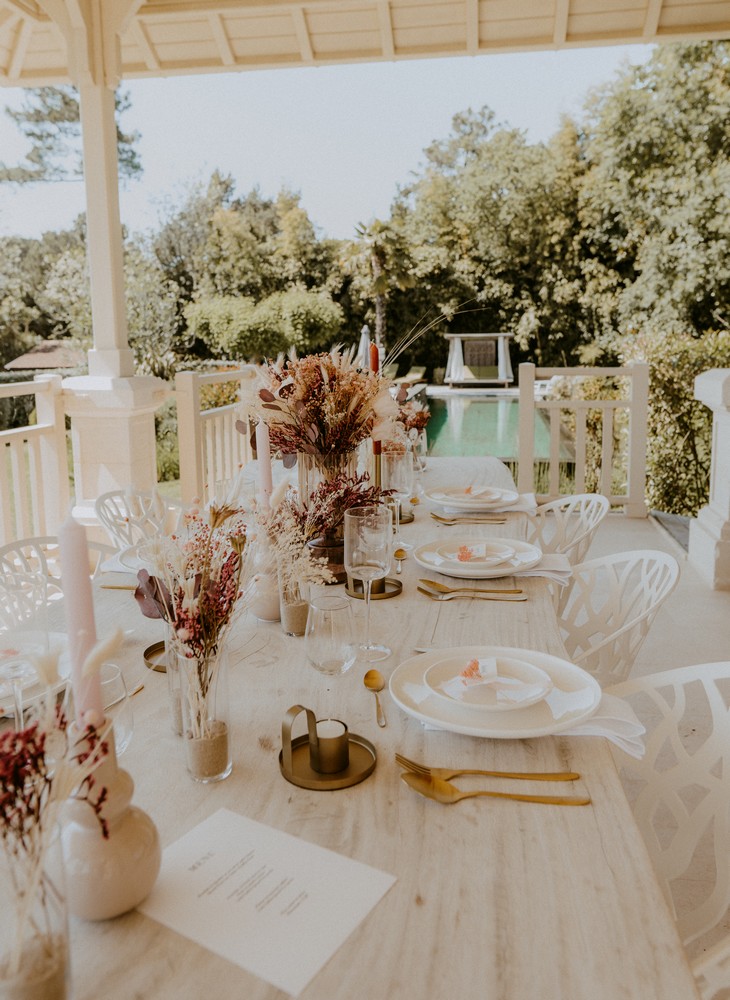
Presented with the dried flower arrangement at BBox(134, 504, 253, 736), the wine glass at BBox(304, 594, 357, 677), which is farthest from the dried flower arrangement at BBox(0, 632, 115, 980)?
the wine glass at BBox(304, 594, 357, 677)

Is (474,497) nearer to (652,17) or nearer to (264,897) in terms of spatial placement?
(264,897)

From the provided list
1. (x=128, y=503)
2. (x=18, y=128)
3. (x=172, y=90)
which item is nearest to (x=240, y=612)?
(x=128, y=503)

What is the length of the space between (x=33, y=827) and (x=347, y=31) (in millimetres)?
4847

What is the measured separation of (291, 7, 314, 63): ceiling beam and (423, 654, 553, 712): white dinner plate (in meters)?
4.11

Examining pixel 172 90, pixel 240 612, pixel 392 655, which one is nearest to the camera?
pixel 240 612

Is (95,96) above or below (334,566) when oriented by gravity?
above

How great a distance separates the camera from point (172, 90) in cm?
2145

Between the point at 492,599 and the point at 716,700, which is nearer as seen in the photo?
the point at 716,700

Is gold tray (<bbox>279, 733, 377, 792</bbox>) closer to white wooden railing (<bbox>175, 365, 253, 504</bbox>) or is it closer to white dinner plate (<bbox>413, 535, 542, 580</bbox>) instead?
white dinner plate (<bbox>413, 535, 542, 580</bbox>)

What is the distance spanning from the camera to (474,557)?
195cm

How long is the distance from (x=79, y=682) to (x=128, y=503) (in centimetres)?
170

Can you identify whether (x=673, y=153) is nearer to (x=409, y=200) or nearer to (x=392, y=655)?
(x=409, y=200)

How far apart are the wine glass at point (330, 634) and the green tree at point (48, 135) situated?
15608mm

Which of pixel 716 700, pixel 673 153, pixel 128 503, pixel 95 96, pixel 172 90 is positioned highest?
pixel 172 90
